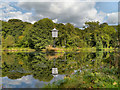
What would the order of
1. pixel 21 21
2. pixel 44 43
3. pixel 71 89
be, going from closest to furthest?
pixel 71 89 < pixel 44 43 < pixel 21 21

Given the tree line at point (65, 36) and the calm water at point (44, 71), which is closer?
the calm water at point (44, 71)

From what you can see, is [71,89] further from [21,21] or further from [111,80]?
[21,21]

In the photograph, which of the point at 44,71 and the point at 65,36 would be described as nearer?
the point at 44,71

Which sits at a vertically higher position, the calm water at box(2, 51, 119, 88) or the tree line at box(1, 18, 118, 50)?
the tree line at box(1, 18, 118, 50)

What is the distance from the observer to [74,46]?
111 feet

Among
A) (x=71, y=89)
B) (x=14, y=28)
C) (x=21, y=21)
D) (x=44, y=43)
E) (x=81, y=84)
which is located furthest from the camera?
(x=21, y=21)

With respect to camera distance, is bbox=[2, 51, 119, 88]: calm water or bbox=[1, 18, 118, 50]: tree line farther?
bbox=[1, 18, 118, 50]: tree line

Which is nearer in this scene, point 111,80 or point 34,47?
point 111,80

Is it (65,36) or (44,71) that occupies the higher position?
(65,36)

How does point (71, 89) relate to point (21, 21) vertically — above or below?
below

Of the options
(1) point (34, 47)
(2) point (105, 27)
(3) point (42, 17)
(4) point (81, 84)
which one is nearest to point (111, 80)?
(4) point (81, 84)

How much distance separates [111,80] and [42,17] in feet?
117

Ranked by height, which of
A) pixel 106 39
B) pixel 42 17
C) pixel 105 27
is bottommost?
pixel 106 39

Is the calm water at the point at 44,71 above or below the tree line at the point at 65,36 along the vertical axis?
below
